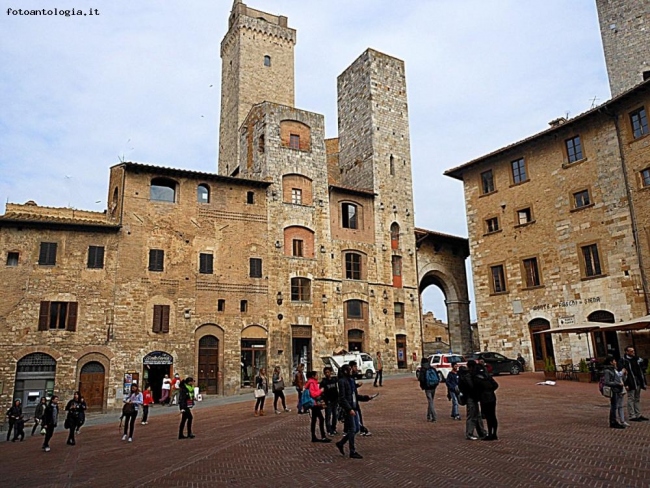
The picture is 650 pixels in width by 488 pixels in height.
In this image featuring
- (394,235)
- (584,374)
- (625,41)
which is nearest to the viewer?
(584,374)

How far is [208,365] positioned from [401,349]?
12413mm

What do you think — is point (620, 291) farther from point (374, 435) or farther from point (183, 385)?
point (183, 385)

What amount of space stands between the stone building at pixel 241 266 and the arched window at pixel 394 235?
0.10 m

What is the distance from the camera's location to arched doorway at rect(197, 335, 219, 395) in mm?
27719

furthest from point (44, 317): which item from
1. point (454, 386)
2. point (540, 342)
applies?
point (540, 342)

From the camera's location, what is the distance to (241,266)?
29766 mm

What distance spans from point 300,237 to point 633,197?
56.7 ft

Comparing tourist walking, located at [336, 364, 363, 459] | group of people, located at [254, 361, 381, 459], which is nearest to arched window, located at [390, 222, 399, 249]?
group of people, located at [254, 361, 381, 459]

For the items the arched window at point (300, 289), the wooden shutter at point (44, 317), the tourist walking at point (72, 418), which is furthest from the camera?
the arched window at point (300, 289)

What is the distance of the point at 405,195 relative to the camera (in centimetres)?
3659

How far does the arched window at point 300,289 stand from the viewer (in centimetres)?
3111

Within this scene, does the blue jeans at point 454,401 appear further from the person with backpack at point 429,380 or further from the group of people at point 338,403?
the group of people at point 338,403

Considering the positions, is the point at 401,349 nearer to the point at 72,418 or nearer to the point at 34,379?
the point at 34,379

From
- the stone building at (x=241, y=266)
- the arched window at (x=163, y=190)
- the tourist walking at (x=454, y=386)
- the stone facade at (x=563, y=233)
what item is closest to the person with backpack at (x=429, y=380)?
the tourist walking at (x=454, y=386)
